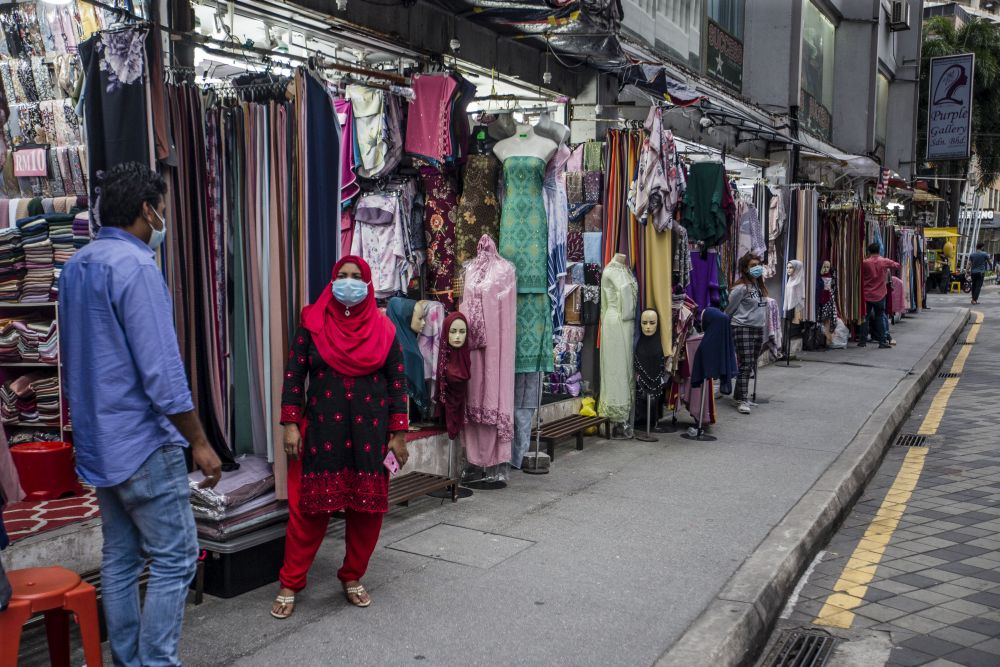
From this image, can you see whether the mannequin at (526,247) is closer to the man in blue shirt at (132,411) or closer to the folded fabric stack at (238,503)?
the folded fabric stack at (238,503)

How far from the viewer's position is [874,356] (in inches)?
604

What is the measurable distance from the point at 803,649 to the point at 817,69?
1992 cm

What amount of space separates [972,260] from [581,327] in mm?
27069

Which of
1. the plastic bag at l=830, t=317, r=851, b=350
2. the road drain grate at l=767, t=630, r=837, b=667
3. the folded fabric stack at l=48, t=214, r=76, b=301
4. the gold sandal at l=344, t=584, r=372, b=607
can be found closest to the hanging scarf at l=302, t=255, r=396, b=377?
the gold sandal at l=344, t=584, r=372, b=607

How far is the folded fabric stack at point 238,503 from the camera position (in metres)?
4.32

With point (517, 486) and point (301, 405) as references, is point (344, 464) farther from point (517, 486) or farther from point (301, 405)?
point (517, 486)

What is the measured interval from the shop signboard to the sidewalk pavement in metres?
9.17

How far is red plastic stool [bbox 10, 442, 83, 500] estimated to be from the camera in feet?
15.6

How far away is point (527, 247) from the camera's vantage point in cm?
651

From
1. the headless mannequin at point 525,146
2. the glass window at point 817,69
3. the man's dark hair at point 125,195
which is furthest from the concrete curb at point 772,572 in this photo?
the glass window at point 817,69

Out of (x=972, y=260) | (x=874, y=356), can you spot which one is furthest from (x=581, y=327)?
(x=972, y=260)

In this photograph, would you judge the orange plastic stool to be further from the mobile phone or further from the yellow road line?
the yellow road line

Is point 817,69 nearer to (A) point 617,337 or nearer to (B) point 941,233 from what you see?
(A) point 617,337

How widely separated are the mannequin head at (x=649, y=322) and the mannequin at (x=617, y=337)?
0.11 metres
